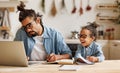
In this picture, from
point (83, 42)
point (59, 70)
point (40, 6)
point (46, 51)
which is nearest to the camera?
point (59, 70)

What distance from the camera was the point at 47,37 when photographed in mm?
2814

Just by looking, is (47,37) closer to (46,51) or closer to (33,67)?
(46,51)

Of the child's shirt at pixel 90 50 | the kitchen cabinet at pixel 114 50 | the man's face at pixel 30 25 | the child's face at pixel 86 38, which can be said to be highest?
the man's face at pixel 30 25

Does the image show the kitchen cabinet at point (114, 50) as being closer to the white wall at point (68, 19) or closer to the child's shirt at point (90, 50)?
the white wall at point (68, 19)

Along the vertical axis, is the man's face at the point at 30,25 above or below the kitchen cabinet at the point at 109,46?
above

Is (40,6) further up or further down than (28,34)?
further up

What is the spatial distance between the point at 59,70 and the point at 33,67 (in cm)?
25

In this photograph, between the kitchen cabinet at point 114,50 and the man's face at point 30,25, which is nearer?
the man's face at point 30,25

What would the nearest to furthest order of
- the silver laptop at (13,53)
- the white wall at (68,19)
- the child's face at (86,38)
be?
the silver laptop at (13,53)
the child's face at (86,38)
the white wall at (68,19)

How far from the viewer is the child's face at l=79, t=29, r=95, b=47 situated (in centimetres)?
257

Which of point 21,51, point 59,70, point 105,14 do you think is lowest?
point 59,70

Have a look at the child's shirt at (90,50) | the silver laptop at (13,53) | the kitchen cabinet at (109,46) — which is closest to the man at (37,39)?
the child's shirt at (90,50)

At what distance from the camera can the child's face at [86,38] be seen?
2.57 meters

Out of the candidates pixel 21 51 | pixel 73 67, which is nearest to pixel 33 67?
pixel 21 51
